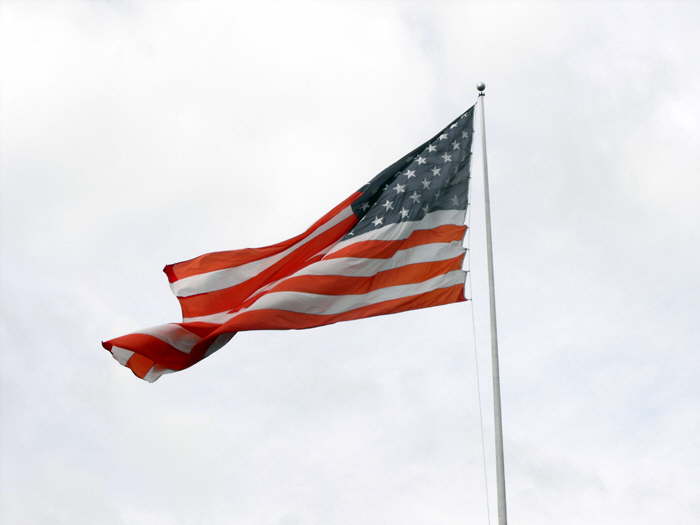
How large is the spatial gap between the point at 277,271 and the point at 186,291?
2002 millimetres

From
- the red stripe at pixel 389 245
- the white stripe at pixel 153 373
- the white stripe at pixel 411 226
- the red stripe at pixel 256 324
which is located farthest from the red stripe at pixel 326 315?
the white stripe at pixel 411 226

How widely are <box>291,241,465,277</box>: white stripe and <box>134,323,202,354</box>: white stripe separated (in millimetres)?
2472

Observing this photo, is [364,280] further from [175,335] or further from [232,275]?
[175,335]

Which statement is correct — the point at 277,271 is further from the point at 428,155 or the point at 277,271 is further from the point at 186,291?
the point at 428,155

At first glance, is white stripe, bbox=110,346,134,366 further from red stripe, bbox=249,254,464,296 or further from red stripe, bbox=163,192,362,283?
red stripe, bbox=249,254,464,296

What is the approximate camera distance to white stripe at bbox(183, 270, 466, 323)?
19250 millimetres

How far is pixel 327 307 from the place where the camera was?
64.1 feet

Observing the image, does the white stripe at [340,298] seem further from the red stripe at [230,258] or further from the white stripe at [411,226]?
the red stripe at [230,258]

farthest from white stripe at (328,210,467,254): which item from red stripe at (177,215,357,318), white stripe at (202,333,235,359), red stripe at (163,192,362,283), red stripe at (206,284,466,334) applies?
white stripe at (202,333,235,359)

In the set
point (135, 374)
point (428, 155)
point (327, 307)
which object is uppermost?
point (428, 155)

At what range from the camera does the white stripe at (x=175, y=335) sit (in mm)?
19062

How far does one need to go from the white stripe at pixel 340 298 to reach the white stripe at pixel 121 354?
90.5 inches

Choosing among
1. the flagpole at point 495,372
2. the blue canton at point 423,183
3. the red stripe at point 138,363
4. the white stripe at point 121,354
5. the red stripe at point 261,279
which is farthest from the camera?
the red stripe at point 261,279

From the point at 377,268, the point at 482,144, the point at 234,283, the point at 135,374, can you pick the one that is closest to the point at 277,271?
the point at 234,283
